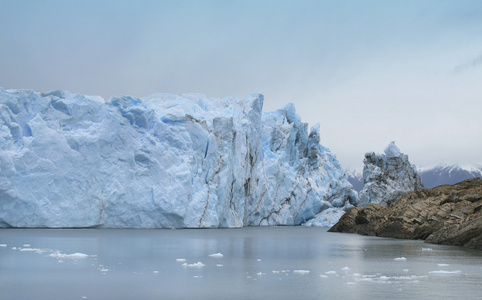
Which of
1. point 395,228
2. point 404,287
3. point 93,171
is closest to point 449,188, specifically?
point 395,228

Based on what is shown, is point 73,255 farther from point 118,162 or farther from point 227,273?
point 118,162

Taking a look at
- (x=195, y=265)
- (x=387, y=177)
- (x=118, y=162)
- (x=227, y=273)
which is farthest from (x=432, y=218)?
(x=387, y=177)

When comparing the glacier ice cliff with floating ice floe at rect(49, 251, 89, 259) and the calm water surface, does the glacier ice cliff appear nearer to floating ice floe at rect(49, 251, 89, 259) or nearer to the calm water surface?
the calm water surface

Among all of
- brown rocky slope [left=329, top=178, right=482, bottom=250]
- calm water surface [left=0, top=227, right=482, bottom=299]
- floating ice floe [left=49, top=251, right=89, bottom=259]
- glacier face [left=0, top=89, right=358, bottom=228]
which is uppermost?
glacier face [left=0, top=89, right=358, bottom=228]

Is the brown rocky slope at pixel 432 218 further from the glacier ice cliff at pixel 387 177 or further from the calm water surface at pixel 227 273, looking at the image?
the glacier ice cliff at pixel 387 177

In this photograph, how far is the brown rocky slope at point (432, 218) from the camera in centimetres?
1848

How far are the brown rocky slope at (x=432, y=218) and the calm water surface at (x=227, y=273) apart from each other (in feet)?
8.66

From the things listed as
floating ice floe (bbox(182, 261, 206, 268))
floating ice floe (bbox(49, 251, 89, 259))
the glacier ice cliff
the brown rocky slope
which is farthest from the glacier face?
the glacier ice cliff

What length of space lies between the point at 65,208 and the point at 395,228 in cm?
1406

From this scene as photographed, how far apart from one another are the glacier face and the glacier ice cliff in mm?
14130

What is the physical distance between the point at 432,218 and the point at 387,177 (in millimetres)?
18899

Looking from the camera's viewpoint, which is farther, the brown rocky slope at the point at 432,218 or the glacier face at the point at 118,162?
the glacier face at the point at 118,162

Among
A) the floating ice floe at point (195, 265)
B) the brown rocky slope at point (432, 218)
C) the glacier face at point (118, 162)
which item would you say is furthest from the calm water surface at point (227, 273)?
the glacier face at point (118, 162)

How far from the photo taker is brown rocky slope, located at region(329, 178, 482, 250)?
1848 cm
